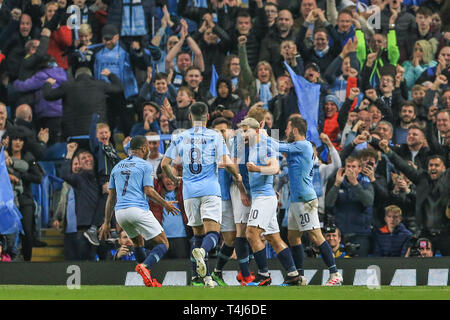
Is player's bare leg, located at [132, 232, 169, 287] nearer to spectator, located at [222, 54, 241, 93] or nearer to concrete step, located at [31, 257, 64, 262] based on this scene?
concrete step, located at [31, 257, 64, 262]

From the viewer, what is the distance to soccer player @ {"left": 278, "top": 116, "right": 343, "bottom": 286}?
12.6 metres

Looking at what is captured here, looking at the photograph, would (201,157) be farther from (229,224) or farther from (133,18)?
(133,18)

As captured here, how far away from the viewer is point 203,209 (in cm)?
1225

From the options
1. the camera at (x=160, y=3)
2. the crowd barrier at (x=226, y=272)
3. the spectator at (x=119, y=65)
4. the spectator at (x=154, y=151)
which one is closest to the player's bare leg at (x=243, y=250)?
the crowd barrier at (x=226, y=272)

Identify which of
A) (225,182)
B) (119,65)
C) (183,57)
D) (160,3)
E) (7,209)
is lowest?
(7,209)

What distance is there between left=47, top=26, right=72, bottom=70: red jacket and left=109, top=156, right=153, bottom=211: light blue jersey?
22.0 feet

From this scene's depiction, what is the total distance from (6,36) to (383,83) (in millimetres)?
7503

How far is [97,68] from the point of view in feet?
57.9

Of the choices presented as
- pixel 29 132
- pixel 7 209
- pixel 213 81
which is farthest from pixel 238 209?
pixel 213 81

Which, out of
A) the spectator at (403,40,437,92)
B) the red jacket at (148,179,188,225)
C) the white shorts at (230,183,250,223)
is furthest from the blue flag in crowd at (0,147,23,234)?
the spectator at (403,40,437,92)

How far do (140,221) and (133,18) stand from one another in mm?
7023

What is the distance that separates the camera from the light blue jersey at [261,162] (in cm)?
1223
